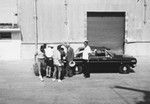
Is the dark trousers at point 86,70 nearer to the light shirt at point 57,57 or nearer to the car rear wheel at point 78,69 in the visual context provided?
the car rear wheel at point 78,69

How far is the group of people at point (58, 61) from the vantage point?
588 inches

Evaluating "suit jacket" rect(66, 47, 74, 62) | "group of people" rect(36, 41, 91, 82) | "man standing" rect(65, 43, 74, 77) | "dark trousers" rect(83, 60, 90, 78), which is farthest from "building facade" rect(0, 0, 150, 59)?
"dark trousers" rect(83, 60, 90, 78)

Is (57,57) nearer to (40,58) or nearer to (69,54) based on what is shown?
(40,58)

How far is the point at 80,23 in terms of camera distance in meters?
25.2

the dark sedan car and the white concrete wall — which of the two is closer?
the dark sedan car

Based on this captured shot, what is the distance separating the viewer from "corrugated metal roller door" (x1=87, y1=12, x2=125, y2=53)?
2558 centimetres

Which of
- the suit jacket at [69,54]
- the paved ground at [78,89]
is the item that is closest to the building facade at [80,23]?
the paved ground at [78,89]

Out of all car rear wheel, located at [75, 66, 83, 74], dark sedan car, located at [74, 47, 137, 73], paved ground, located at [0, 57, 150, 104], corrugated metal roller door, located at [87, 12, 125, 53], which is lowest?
paved ground, located at [0, 57, 150, 104]

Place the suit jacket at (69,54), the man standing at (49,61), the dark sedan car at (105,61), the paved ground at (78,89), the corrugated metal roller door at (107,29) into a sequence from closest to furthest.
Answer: the paved ground at (78,89) < the suit jacket at (69,54) < the man standing at (49,61) < the dark sedan car at (105,61) < the corrugated metal roller door at (107,29)

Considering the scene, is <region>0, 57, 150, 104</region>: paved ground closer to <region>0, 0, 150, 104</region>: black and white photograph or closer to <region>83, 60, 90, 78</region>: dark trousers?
<region>83, 60, 90, 78</region>: dark trousers

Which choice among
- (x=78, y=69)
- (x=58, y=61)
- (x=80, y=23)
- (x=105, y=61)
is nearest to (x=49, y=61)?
(x=58, y=61)


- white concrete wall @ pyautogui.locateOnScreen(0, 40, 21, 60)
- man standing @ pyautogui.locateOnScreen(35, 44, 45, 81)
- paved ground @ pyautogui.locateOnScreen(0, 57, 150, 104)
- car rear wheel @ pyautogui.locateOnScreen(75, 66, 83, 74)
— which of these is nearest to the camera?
paved ground @ pyautogui.locateOnScreen(0, 57, 150, 104)

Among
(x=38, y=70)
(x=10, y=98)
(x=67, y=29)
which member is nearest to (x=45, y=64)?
(x=38, y=70)

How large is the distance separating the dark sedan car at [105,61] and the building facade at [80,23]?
8.19 meters
